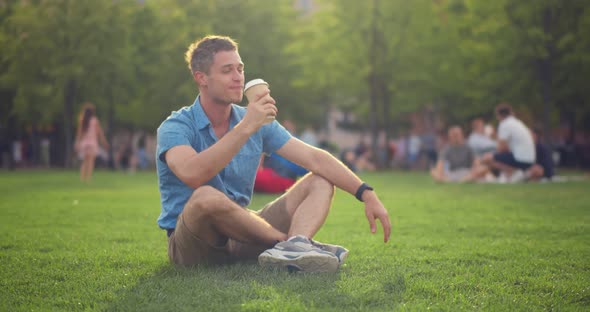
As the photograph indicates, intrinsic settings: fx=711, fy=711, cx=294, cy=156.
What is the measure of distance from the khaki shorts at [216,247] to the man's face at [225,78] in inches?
34.0

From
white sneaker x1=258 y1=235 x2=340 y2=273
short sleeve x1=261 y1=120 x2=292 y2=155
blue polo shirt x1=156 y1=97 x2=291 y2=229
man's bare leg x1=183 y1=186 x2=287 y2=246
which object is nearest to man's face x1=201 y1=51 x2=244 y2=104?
blue polo shirt x1=156 y1=97 x2=291 y2=229

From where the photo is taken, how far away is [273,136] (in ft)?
17.6

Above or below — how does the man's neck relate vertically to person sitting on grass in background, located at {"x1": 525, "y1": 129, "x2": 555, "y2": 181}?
above

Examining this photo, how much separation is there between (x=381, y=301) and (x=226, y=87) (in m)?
1.87

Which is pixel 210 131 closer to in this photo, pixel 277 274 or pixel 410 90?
pixel 277 274

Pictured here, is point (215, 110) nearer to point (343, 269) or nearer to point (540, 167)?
point (343, 269)

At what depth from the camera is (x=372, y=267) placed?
539 centimetres

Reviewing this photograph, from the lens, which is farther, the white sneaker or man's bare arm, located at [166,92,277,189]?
the white sneaker

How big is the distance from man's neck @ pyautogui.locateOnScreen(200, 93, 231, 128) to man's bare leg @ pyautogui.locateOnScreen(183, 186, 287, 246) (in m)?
0.74

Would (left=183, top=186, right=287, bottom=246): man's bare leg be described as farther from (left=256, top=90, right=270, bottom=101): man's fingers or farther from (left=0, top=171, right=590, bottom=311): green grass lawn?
(left=256, top=90, right=270, bottom=101): man's fingers

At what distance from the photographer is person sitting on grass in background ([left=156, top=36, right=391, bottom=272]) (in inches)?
179

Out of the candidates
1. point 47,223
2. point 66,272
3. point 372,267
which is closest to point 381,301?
point 372,267

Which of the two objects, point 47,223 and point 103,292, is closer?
point 103,292

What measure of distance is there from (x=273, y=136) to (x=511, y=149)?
1242 cm
